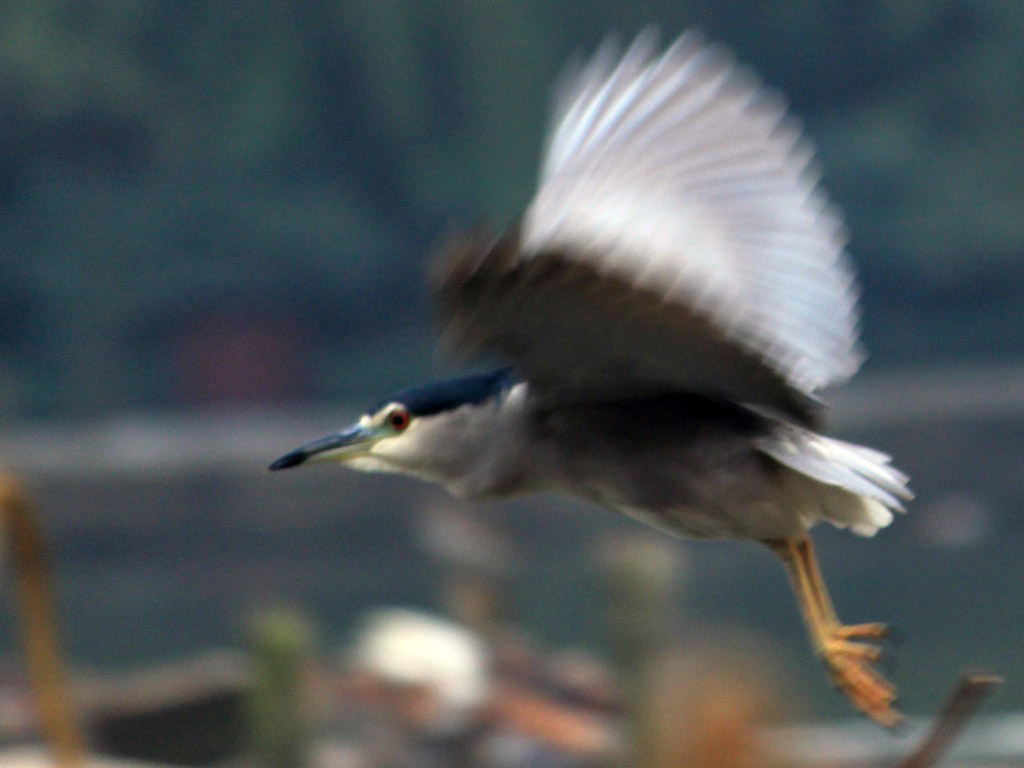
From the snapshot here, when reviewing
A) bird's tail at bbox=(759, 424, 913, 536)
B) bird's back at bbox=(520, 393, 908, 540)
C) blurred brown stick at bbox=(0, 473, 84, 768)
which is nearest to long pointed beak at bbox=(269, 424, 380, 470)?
bird's back at bbox=(520, 393, 908, 540)

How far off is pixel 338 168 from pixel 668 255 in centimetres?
1888

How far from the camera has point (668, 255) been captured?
3.89ft

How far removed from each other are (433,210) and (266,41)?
3164mm

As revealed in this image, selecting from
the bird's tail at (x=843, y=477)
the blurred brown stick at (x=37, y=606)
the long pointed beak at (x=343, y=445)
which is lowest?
the bird's tail at (x=843, y=477)

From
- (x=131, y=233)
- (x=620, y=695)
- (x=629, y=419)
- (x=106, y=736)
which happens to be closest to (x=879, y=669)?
(x=629, y=419)

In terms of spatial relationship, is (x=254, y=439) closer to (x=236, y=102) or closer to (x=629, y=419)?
(x=236, y=102)

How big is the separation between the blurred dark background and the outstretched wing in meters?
11.1

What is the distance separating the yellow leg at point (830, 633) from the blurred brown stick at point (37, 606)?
0.98 meters

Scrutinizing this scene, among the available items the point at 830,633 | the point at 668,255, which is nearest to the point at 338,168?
the point at 830,633

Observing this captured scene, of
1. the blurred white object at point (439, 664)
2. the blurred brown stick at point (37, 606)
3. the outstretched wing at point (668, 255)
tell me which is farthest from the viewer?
the blurred white object at point (439, 664)

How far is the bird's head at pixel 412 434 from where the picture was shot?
1.22 metres

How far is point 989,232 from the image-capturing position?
1909cm

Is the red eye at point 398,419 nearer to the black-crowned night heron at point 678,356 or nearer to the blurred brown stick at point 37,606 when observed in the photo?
the black-crowned night heron at point 678,356

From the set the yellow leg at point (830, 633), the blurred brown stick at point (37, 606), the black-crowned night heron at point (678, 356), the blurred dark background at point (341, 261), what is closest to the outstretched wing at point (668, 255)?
the black-crowned night heron at point (678, 356)
